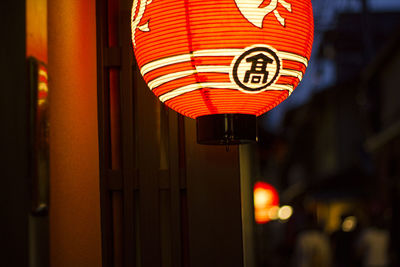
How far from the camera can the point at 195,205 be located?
3750 mm

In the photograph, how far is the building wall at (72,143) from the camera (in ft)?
11.6

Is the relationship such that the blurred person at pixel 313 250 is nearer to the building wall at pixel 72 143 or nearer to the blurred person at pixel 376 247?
the blurred person at pixel 376 247

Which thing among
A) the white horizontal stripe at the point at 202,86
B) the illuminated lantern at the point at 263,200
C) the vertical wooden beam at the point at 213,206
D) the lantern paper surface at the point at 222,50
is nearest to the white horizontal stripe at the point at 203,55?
the lantern paper surface at the point at 222,50

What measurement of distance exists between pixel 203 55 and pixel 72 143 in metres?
1.23

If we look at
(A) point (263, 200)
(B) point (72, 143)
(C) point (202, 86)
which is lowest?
(A) point (263, 200)

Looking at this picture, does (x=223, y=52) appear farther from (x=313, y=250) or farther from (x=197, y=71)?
(x=313, y=250)

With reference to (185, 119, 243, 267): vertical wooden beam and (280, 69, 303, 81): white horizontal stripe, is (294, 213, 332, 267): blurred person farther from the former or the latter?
(280, 69, 303, 81): white horizontal stripe

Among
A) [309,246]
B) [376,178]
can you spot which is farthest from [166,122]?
[376,178]

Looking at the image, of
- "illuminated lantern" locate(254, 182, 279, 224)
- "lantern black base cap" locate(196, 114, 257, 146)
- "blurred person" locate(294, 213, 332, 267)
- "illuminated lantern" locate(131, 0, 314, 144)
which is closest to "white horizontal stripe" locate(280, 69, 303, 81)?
"illuminated lantern" locate(131, 0, 314, 144)

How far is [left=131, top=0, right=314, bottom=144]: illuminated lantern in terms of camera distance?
2775 millimetres

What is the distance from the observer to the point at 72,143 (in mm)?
3592

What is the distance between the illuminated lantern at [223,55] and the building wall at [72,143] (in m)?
0.69

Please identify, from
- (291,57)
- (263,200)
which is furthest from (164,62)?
(263,200)

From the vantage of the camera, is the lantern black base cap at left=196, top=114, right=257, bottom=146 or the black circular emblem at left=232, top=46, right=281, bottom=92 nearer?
the black circular emblem at left=232, top=46, right=281, bottom=92
